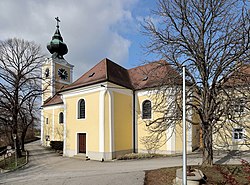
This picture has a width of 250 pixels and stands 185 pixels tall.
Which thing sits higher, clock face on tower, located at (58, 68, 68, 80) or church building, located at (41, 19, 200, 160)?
clock face on tower, located at (58, 68, 68, 80)

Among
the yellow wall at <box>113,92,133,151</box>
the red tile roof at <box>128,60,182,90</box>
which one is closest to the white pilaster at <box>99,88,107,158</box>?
the yellow wall at <box>113,92,133,151</box>

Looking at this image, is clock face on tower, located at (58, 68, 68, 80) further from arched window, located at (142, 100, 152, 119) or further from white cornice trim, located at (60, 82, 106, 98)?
arched window, located at (142, 100, 152, 119)

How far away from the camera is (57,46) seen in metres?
34.5

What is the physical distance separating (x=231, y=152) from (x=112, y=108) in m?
10.6

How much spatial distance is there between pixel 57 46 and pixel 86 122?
19.9m

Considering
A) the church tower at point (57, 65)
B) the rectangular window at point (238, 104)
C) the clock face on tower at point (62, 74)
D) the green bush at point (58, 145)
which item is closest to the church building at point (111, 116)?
the green bush at point (58, 145)

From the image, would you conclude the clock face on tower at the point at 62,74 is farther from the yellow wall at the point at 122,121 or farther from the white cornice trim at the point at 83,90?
the yellow wall at the point at 122,121

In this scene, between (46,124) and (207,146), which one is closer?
(207,146)

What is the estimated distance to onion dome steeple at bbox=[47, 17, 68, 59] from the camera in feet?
113

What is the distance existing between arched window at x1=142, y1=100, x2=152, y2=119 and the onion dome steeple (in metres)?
20.6

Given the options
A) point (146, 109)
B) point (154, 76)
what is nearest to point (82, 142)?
point (146, 109)

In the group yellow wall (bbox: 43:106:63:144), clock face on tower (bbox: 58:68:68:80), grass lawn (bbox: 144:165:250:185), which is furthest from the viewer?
clock face on tower (bbox: 58:68:68:80)

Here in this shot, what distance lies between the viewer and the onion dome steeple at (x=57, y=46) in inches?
1356

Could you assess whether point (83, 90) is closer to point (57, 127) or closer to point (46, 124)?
point (57, 127)
